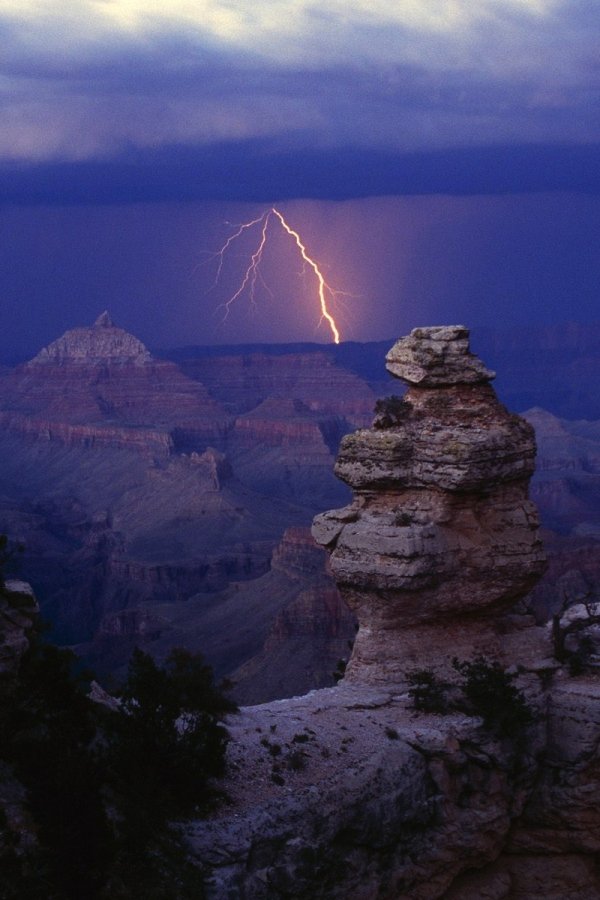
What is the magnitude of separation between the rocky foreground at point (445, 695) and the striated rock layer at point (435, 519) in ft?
0.09

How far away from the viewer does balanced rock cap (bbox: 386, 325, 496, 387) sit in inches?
981

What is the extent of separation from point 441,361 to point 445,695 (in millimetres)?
5515

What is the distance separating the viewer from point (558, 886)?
23.8 meters

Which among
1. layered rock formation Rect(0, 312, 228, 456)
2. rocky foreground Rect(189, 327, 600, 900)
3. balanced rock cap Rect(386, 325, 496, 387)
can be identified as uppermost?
layered rock formation Rect(0, 312, 228, 456)

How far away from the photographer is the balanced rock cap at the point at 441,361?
24.9 meters

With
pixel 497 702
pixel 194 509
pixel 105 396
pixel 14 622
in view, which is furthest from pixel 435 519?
pixel 105 396

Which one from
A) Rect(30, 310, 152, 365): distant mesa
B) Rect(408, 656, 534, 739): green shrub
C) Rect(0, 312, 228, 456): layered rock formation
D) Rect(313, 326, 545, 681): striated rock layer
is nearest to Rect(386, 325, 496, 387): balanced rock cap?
Rect(313, 326, 545, 681): striated rock layer

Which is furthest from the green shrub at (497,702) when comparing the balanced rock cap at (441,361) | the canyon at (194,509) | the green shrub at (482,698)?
the balanced rock cap at (441,361)

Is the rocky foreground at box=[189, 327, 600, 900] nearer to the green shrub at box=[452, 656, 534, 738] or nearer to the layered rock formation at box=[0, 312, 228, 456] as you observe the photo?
the green shrub at box=[452, 656, 534, 738]

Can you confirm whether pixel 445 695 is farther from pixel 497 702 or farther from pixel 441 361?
pixel 441 361

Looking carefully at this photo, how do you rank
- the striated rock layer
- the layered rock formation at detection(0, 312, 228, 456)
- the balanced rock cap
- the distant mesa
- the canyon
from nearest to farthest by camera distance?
the striated rock layer
the balanced rock cap
the canyon
the layered rock formation at detection(0, 312, 228, 456)
the distant mesa

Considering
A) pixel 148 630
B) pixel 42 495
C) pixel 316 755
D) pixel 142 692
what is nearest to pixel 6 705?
pixel 142 692

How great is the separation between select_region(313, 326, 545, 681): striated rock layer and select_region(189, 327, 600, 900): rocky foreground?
28mm

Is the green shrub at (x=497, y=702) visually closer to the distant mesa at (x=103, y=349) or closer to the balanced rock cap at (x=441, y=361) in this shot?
the balanced rock cap at (x=441, y=361)
